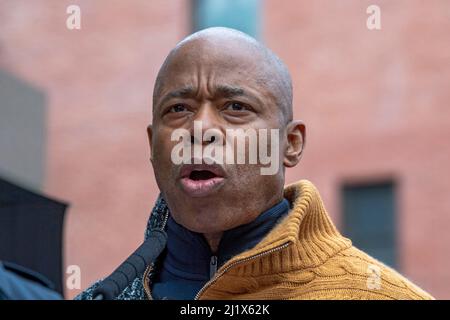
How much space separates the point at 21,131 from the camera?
9.18m

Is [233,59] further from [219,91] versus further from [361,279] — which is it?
[361,279]

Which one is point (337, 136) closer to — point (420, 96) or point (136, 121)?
point (420, 96)

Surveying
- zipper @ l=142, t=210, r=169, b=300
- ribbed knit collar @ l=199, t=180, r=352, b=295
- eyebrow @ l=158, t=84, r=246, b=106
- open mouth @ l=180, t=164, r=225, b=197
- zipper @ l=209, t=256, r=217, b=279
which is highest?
eyebrow @ l=158, t=84, r=246, b=106

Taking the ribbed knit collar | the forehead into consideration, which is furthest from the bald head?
the ribbed knit collar

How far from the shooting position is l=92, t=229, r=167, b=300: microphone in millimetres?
2035

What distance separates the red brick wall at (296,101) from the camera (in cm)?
1560

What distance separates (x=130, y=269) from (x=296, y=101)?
569 inches

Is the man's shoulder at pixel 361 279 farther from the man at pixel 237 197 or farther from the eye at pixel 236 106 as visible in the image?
the eye at pixel 236 106

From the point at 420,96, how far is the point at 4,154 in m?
7.94

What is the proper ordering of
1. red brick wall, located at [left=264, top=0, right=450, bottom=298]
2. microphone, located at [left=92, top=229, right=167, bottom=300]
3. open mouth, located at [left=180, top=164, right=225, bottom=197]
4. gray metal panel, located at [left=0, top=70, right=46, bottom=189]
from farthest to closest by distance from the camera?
red brick wall, located at [left=264, top=0, right=450, bottom=298] → gray metal panel, located at [left=0, top=70, right=46, bottom=189] → open mouth, located at [left=180, top=164, right=225, bottom=197] → microphone, located at [left=92, top=229, right=167, bottom=300]

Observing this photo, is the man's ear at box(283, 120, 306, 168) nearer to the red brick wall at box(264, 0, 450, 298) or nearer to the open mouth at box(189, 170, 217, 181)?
the open mouth at box(189, 170, 217, 181)

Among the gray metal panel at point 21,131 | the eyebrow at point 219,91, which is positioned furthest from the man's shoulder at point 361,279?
the gray metal panel at point 21,131

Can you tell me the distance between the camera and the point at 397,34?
51.5 feet

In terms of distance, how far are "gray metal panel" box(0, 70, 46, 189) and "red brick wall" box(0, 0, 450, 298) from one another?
22.9 feet
